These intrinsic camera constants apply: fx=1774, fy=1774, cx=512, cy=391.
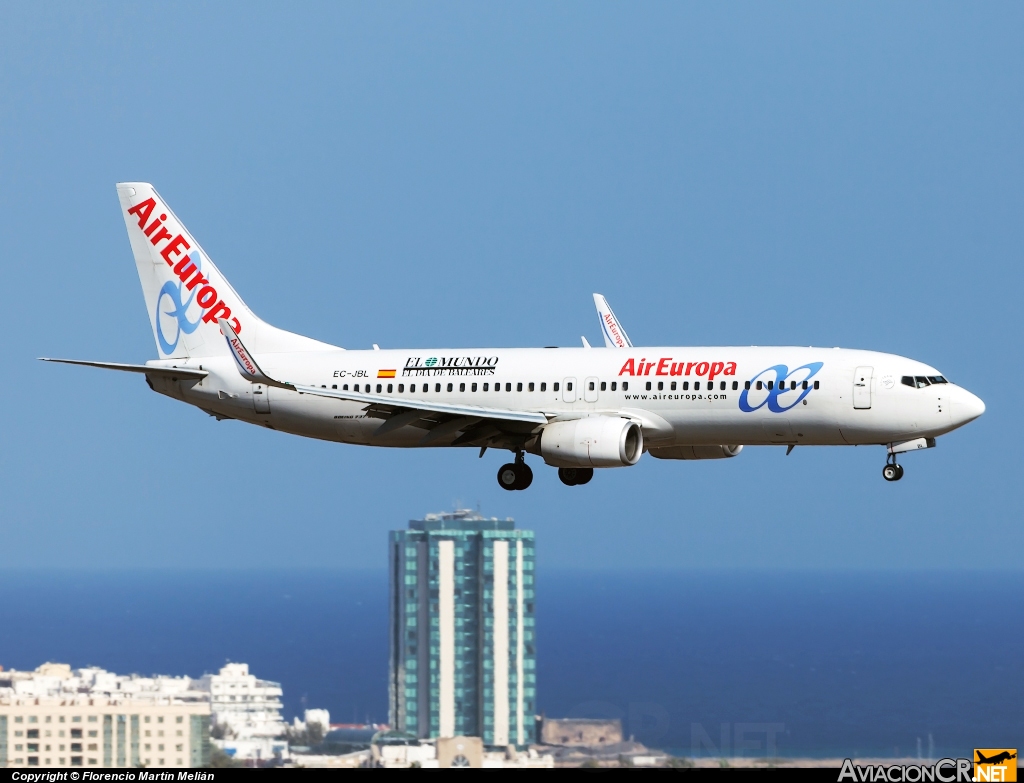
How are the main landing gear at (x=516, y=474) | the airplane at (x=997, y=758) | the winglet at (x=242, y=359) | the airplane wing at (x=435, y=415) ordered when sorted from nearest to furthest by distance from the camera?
1. the airplane at (x=997, y=758)
2. the winglet at (x=242, y=359)
3. the airplane wing at (x=435, y=415)
4. the main landing gear at (x=516, y=474)

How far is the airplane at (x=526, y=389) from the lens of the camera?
5884 centimetres

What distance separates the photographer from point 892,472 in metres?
60.0

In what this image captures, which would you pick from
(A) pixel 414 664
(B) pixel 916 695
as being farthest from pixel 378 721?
(B) pixel 916 695

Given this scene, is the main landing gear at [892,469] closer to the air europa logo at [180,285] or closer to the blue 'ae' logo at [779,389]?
the blue 'ae' logo at [779,389]

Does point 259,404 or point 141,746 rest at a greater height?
point 259,404

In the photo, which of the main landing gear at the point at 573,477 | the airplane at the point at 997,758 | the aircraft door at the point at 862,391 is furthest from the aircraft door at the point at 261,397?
the airplane at the point at 997,758

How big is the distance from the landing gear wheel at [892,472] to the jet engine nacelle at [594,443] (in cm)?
831

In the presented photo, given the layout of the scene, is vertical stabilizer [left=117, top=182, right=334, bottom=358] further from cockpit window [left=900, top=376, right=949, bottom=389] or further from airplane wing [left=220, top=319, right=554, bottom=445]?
cockpit window [left=900, top=376, right=949, bottom=389]

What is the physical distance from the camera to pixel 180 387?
6838 centimetres

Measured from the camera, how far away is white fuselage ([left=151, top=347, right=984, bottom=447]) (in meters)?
58.6

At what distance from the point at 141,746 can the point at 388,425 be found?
14330mm

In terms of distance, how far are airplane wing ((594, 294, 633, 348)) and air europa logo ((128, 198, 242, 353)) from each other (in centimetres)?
1481

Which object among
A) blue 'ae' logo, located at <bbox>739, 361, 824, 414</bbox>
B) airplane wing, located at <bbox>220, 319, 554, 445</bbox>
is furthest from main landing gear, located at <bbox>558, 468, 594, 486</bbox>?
blue 'ae' logo, located at <bbox>739, 361, 824, 414</bbox>

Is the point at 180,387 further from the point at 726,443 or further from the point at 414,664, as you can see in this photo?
the point at 414,664
